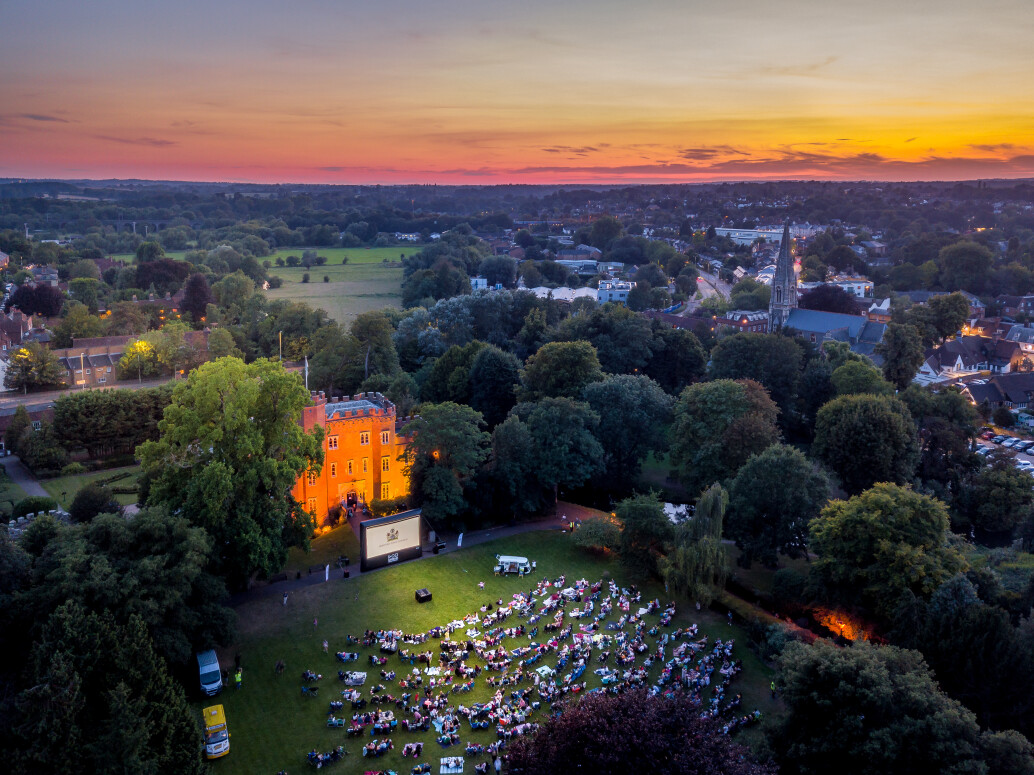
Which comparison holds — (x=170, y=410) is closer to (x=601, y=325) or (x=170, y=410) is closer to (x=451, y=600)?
(x=451, y=600)

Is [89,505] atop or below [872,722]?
atop

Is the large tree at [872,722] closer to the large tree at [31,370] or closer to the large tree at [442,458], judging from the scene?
the large tree at [442,458]

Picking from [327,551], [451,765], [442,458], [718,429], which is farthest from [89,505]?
[718,429]

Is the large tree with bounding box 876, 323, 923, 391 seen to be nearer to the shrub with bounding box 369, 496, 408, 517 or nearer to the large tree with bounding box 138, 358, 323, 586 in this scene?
the shrub with bounding box 369, 496, 408, 517

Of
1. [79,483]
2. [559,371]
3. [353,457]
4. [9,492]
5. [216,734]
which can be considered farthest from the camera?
[559,371]

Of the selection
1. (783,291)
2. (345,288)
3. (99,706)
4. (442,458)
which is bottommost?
(99,706)

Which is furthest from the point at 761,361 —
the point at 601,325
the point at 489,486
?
the point at 489,486

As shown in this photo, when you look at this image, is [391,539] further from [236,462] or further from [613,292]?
[613,292]
